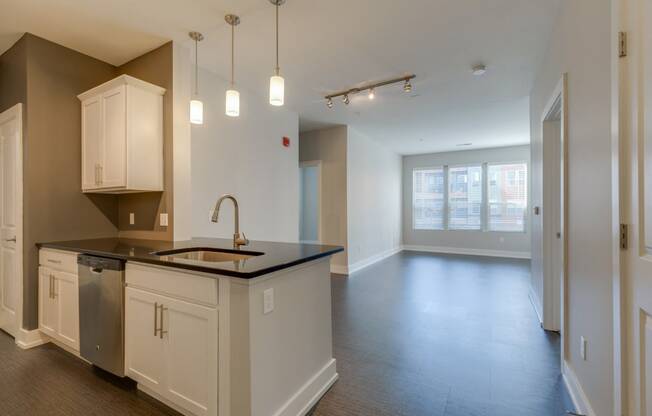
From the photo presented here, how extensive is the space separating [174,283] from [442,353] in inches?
86.0

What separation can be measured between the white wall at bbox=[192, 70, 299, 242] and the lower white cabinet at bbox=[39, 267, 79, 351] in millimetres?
1035

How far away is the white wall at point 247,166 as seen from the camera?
3.12 meters

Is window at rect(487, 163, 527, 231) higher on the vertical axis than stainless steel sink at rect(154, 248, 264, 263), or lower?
higher

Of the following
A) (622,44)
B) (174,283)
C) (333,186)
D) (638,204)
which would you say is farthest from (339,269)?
(622,44)

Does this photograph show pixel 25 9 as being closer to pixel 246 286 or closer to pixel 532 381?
pixel 246 286

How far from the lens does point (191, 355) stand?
61.9 inches

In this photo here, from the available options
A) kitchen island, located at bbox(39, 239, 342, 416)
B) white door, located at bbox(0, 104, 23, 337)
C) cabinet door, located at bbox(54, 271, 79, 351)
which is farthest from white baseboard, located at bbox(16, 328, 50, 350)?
kitchen island, located at bbox(39, 239, 342, 416)

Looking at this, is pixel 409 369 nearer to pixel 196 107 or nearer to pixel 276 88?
pixel 276 88

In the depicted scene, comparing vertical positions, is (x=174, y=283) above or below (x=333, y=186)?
below

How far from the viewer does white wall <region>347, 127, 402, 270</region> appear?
5.66 metres

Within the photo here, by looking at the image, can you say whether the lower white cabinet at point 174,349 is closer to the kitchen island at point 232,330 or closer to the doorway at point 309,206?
the kitchen island at point 232,330

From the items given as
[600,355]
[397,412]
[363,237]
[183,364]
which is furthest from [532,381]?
[363,237]

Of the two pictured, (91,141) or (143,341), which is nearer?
(143,341)

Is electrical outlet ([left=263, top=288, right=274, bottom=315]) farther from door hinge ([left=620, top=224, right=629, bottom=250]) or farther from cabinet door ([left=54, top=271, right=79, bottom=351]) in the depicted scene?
cabinet door ([left=54, top=271, right=79, bottom=351])
